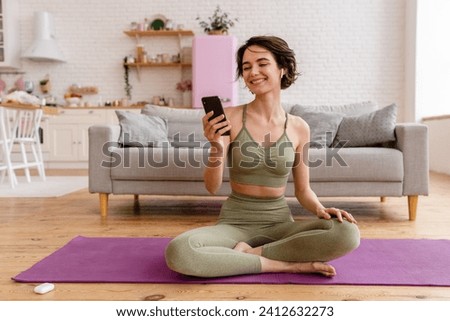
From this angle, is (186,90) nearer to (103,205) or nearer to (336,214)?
(103,205)

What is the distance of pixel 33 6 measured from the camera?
707cm

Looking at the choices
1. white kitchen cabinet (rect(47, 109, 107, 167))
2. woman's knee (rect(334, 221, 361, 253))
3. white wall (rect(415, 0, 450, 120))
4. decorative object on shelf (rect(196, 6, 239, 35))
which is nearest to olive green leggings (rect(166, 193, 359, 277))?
woman's knee (rect(334, 221, 361, 253))

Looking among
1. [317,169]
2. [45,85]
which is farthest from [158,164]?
[45,85]

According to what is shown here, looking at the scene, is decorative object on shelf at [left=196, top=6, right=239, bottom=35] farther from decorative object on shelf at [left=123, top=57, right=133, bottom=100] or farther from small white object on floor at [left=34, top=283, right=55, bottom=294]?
small white object on floor at [left=34, top=283, right=55, bottom=294]

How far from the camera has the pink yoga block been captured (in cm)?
634

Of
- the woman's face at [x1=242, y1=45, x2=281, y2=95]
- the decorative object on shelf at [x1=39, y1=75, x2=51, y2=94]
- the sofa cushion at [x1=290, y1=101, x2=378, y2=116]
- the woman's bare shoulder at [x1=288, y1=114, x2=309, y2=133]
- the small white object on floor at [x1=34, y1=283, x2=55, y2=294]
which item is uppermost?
the decorative object on shelf at [x1=39, y1=75, x2=51, y2=94]

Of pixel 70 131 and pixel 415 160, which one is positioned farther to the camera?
pixel 70 131

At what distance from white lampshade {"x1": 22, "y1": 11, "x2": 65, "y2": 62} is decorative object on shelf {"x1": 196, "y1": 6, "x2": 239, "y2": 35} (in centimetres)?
224

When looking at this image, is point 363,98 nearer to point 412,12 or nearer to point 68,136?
point 412,12

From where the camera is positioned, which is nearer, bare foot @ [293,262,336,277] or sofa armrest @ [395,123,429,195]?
bare foot @ [293,262,336,277]

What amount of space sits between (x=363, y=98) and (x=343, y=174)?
4371 millimetres

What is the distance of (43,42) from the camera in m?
6.68

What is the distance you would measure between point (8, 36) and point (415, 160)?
20.7 feet
